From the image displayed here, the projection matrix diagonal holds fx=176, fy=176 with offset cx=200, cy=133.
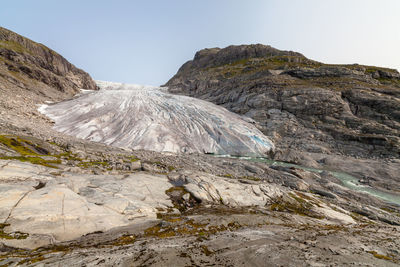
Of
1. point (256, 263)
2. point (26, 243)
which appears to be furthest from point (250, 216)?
point (26, 243)

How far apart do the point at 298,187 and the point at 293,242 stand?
55.8ft

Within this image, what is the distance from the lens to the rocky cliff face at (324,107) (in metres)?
42.8

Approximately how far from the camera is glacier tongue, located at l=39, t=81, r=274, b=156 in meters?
35.7

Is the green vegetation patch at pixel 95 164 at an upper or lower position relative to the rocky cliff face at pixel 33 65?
lower

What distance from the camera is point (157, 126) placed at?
Result: 4088 cm

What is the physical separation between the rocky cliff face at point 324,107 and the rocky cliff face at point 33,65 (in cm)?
5621

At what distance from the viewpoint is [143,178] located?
1450 cm

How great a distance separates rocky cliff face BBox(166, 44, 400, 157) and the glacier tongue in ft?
30.3

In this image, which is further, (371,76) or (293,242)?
(371,76)

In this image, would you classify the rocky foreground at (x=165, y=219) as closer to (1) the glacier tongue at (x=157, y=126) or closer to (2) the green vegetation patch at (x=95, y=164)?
(2) the green vegetation patch at (x=95, y=164)

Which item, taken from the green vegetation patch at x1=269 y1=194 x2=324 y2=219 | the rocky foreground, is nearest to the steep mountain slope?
the rocky foreground

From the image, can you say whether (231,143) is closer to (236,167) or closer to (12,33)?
(236,167)

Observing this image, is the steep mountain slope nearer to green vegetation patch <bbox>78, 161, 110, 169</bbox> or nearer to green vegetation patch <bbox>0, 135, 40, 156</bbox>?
green vegetation patch <bbox>0, 135, 40, 156</bbox>

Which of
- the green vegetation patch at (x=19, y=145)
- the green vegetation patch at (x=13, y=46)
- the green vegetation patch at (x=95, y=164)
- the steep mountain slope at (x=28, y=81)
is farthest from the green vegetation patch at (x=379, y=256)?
the green vegetation patch at (x=13, y=46)
